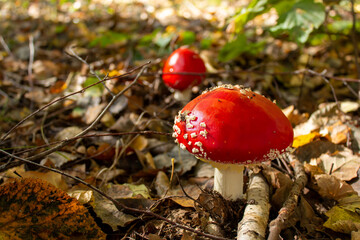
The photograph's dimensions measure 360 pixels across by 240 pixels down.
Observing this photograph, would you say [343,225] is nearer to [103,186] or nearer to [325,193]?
[325,193]

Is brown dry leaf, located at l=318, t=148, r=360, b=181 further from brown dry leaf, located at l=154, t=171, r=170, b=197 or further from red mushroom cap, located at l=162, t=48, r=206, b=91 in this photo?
red mushroom cap, located at l=162, t=48, r=206, b=91

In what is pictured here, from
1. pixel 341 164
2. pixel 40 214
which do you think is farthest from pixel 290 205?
pixel 40 214

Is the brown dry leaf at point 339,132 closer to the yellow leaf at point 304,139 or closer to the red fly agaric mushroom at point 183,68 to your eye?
the yellow leaf at point 304,139

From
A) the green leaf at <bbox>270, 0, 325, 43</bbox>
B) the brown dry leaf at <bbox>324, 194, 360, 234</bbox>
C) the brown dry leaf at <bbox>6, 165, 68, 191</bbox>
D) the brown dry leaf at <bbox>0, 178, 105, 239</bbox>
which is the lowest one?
the brown dry leaf at <bbox>324, 194, 360, 234</bbox>

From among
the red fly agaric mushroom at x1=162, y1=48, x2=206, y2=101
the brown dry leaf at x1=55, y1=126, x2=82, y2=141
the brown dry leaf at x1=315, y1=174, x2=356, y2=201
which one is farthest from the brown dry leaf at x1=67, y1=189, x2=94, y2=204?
the red fly agaric mushroom at x1=162, y1=48, x2=206, y2=101

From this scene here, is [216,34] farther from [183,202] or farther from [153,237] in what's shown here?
[153,237]

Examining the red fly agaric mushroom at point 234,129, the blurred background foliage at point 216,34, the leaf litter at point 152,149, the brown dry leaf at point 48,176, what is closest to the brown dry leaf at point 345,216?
the leaf litter at point 152,149

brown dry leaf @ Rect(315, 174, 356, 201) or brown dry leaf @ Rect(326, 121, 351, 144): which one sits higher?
brown dry leaf @ Rect(315, 174, 356, 201)
